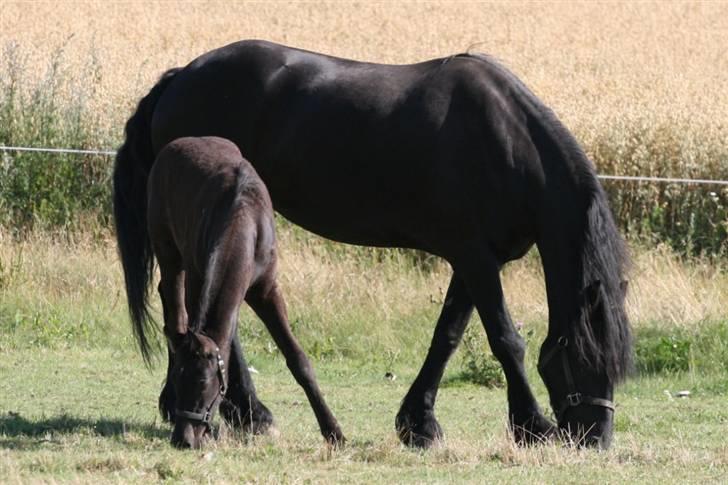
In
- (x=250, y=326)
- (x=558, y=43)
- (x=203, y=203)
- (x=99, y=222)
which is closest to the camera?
(x=203, y=203)

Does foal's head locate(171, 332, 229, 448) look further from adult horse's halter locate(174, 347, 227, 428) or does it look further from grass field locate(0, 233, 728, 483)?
grass field locate(0, 233, 728, 483)

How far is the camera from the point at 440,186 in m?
7.62

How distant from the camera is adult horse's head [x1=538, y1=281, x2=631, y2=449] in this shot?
7055 mm

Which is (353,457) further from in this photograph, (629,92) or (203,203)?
(629,92)

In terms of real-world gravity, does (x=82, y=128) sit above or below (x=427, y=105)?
below

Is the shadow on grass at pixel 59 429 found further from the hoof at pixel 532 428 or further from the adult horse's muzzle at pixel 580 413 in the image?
the adult horse's muzzle at pixel 580 413

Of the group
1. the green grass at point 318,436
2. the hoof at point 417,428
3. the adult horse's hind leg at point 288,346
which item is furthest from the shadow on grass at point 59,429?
the hoof at point 417,428

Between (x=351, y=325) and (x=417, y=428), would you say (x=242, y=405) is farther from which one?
(x=351, y=325)

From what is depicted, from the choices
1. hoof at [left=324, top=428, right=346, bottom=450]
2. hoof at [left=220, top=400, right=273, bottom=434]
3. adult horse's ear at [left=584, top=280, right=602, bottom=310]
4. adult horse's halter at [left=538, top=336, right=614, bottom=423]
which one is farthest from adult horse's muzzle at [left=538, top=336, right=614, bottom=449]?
hoof at [left=220, top=400, right=273, bottom=434]

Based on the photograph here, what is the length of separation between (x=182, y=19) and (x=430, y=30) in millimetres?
5569

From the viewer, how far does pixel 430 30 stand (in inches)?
1160

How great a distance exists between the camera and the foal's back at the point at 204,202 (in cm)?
695

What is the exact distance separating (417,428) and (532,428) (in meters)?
0.71

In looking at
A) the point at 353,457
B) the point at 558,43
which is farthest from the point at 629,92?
the point at 353,457
